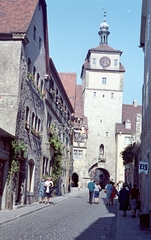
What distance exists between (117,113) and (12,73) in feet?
179

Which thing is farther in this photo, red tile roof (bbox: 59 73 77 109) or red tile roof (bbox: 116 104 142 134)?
red tile roof (bbox: 116 104 142 134)

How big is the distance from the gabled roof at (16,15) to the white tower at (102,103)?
49854mm

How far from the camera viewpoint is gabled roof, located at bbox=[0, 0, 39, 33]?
20575 mm

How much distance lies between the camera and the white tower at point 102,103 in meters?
71.6

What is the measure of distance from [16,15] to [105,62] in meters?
54.8

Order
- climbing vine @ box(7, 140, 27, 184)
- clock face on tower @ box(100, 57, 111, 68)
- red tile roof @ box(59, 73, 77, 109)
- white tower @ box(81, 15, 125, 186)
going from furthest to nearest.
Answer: clock face on tower @ box(100, 57, 111, 68)
white tower @ box(81, 15, 125, 186)
red tile roof @ box(59, 73, 77, 109)
climbing vine @ box(7, 140, 27, 184)

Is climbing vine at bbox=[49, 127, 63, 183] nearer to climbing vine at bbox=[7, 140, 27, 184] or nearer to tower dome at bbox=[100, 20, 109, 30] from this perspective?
climbing vine at bbox=[7, 140, 27, 184]

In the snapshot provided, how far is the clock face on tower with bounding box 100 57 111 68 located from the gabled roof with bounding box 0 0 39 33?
52729 mm

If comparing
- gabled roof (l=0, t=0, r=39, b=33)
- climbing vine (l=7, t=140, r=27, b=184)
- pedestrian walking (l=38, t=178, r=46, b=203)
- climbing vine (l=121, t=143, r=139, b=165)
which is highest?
gabled roof (l=0, t=0, r=39, b=33)

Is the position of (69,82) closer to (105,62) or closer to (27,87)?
(105,62)

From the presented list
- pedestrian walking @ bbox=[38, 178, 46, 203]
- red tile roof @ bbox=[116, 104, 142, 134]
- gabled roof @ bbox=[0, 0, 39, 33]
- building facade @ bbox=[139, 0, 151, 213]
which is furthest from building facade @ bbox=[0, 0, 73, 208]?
red tile roof @ bbox=[116, 104, 142, 134]

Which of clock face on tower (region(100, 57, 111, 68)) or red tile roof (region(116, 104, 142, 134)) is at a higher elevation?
clock face on tower (region(100, 57, 111, 68))

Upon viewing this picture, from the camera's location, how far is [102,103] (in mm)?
74438

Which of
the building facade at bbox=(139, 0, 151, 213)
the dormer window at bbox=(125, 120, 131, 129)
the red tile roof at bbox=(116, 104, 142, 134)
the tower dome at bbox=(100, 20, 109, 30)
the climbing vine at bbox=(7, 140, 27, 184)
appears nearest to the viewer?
the building facade at bbox=(139, 0, 151, 213)
